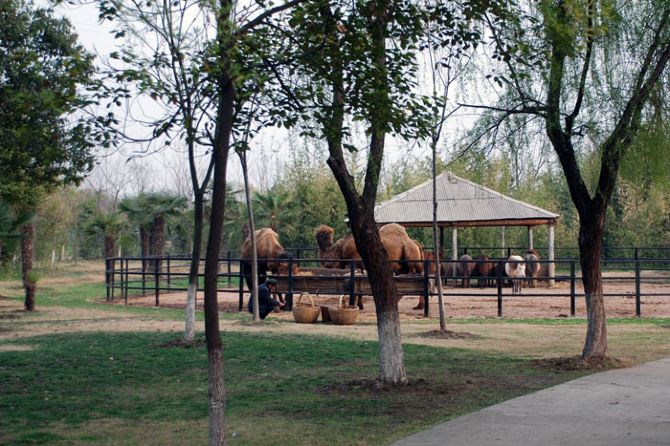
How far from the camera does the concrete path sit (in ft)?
23.4

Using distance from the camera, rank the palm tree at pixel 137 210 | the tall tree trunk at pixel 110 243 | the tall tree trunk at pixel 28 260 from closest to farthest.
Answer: the tall tree trunk at pixel 28 260 < the tall tree trunk at pixel 110 243 < the palm tree at pixel 137 210

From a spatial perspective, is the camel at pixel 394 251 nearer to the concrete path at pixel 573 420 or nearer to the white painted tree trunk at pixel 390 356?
the white painted tree trunk at pixel 390 356

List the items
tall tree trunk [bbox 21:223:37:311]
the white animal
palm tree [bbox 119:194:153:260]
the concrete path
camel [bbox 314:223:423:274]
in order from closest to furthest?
the concrete path, tall tree trunk [bbox 21:223:37:311], camel [bbox 314:223:423:274], the white animal, palm tree [bbox 119:194:153:260]

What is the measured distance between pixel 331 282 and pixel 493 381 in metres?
10.5

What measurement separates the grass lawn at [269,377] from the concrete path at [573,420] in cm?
41

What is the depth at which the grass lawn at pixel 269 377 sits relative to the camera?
788cm

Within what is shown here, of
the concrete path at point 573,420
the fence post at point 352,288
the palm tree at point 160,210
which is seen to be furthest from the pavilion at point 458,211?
the concrete path at point 573,420

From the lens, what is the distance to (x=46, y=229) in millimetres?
38750

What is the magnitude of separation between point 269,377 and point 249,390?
1.02 meters

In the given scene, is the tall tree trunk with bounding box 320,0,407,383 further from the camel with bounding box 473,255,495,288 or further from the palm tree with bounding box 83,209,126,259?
the palm tree with bounding box 83,209,126,259

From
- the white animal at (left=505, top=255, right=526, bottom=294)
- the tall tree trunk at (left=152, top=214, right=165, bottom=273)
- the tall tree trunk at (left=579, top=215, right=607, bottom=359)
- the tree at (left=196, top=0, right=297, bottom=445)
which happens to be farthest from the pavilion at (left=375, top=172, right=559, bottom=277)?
the tree at (left=196, top=0, right=297, bottom=445)

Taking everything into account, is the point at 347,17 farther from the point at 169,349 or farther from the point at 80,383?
the point at 169,349

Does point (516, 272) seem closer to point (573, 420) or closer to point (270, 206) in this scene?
point (270, 206)

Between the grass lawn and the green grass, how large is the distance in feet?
0.06
